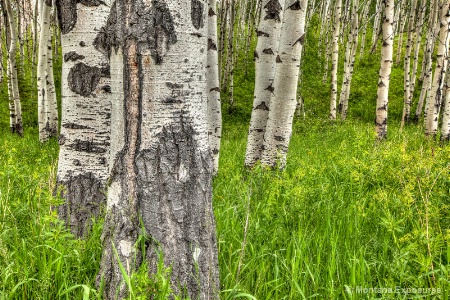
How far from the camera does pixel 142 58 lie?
1.59 m

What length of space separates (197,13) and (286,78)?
3.04 meters

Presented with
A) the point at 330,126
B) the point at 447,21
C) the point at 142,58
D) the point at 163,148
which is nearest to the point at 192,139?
the point at 163,148

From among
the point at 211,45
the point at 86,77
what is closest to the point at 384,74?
the point at 211,45

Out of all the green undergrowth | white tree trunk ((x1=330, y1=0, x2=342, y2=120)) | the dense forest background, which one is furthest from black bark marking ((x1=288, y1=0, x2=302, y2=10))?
white tree trunk ((x1=330, y1=0, x2=342, y2=120))

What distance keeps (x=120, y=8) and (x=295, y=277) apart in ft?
5.05

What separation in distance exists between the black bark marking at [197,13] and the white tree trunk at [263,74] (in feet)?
11.6

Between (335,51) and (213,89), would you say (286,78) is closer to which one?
(213,89)

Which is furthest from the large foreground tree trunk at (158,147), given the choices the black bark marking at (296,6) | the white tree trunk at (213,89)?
the white tree trunk at (213,89)

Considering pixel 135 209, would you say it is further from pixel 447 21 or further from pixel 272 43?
pixel 447 21

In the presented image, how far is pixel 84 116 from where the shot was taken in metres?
2.73

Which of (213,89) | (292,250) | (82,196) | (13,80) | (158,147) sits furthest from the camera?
(13,80)

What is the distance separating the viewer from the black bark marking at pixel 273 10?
5.09 metres

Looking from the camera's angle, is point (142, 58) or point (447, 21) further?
point (447, 21)

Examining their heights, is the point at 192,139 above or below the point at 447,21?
below
